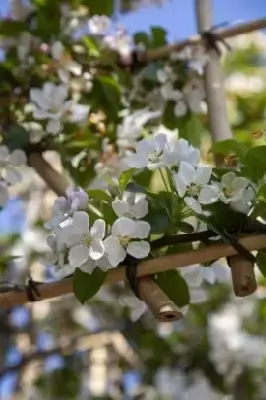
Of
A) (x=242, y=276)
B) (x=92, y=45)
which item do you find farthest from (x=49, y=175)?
(x=242, y=276)

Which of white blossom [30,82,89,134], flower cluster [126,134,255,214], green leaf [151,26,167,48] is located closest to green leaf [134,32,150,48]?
green leaf [151,26,167,48]

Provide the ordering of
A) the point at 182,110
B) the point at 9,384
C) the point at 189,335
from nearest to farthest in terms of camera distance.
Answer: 1. the point at 182,110
2. the point at 189,335
3. the point at 9,384

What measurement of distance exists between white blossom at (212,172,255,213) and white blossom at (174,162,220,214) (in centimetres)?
1

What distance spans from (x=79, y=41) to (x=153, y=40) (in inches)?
2.8

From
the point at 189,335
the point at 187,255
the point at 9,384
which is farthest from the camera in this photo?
Answer: the point at 9,384

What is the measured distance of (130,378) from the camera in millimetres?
1004

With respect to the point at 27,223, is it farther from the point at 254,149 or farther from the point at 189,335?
the point at 254,149

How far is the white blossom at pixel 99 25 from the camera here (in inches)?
28.6

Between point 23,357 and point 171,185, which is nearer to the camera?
point 171,185

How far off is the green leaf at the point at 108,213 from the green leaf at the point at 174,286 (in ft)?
0.22

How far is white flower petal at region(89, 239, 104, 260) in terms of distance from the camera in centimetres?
45

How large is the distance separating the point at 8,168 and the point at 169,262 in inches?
8.4

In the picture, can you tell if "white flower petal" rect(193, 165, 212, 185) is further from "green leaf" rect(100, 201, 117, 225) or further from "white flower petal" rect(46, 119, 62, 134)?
"white flower petal" rect(46, 119, 62, 134)

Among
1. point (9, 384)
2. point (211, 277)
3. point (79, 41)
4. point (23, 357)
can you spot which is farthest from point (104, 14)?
point (9, 384)
